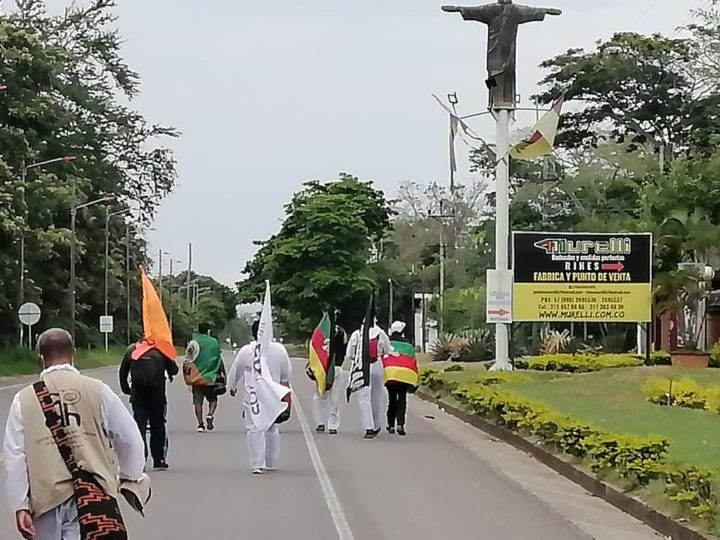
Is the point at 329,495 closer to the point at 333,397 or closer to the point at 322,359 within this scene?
the point at 322,359

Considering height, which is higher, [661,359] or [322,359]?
[322,359]

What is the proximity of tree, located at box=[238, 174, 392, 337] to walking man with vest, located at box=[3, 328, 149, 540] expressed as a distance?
66092 millimetres

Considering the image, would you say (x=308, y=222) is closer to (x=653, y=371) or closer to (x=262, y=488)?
(x=653, y=371)

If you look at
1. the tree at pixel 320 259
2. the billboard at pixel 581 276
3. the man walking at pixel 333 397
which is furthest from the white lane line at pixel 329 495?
the tree at pixel 320 259

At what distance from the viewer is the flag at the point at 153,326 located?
1420 centimetres

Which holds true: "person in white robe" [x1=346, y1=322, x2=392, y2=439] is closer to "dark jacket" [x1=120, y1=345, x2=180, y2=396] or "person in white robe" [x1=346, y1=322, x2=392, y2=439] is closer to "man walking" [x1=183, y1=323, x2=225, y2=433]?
"man walking" [x1=183, y1=323, x2=225, y2=433]

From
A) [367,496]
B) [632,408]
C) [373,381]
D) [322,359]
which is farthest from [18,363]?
[367,496]

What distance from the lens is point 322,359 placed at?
21.8 m

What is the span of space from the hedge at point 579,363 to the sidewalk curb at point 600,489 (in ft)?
40.0

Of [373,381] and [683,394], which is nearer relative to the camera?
[373,381]

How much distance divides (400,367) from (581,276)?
48.5 feet

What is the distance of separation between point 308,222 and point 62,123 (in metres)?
20.2

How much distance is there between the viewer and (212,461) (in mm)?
17094

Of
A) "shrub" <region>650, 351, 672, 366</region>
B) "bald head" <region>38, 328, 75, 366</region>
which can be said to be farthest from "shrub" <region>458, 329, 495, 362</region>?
"bald head" <region>38, 328, 75, 366</region>
